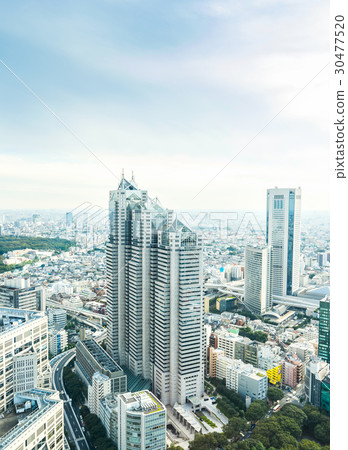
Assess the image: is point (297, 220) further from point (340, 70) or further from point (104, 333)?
point (340, 70)

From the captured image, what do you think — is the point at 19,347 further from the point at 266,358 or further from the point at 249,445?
the point at 266,358

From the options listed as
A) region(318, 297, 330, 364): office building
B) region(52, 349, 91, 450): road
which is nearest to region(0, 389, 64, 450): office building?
region(52, 349, 91, 450): road

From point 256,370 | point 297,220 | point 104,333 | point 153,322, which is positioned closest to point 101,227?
point 153,322

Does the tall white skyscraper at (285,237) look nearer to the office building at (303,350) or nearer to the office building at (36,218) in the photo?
the office building at (303,350)

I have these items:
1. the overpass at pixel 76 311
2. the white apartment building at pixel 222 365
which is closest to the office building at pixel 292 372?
the white apartment building at pixel 222 365

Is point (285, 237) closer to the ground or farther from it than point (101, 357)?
farther from it

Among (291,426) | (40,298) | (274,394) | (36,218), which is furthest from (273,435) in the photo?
(40,298)
